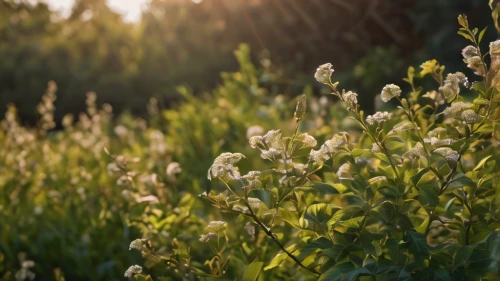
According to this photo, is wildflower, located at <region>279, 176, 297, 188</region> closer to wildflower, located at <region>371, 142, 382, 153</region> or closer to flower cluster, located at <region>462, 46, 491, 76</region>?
wildflower, located at <region>371, 142, 382, 153</region>

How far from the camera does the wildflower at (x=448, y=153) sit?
6.14ft

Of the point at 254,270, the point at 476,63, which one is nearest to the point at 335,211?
the point at 254,270

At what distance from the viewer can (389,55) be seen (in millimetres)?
8664

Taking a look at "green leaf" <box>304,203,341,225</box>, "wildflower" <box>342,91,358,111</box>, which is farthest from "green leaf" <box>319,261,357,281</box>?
"wildflower" <box>342,91,358,111</box>

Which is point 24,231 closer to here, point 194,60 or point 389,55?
point 389,55

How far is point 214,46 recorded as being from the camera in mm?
14250

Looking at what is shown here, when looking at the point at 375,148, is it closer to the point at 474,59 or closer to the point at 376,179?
the point at 376,179

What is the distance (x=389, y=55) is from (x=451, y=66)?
117cm

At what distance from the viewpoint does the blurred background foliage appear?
8.43 m

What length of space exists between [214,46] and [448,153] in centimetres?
1263

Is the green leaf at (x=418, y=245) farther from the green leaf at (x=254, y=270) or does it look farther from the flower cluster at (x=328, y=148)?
the green leaf at (x=254, y=270)

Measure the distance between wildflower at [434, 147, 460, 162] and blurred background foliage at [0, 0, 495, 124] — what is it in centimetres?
368

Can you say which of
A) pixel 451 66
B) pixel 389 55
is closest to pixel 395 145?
→ pixel 451 66

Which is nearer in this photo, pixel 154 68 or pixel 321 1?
pixel 321 1
